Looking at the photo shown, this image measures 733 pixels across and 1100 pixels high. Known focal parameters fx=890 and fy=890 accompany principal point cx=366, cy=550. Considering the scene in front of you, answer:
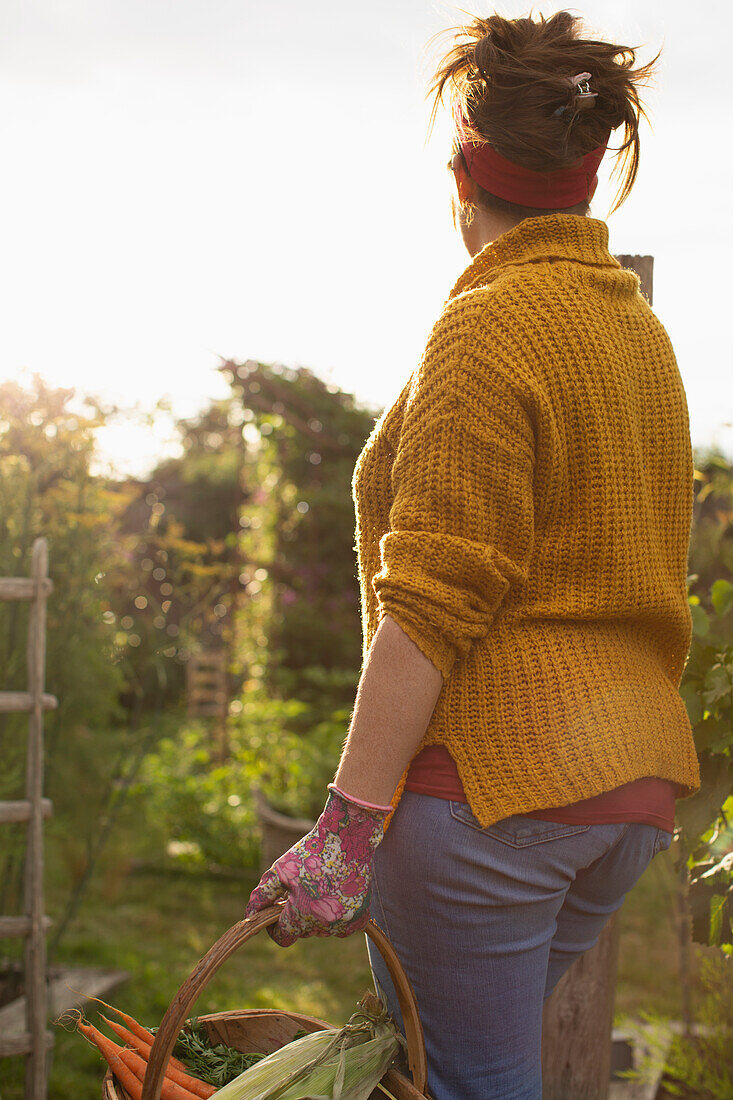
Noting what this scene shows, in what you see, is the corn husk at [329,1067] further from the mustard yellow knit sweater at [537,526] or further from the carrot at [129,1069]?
the mustard yellow knit sweater at [537,526]

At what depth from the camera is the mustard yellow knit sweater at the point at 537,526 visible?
103 centimetres

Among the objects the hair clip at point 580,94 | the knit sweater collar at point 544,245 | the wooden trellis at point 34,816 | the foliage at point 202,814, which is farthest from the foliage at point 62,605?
the hair clip at point 580,94

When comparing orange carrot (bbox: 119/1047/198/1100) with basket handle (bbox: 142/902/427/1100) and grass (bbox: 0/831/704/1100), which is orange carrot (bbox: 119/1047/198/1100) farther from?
grass (bbox: 0/831/704/1100)

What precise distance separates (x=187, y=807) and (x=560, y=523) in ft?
14.7

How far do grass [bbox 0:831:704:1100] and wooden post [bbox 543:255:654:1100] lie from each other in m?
1.09

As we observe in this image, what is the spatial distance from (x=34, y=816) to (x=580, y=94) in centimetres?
233

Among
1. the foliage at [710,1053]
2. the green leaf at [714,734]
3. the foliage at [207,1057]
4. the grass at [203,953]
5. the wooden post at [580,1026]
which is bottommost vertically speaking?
the grass at [203,953]

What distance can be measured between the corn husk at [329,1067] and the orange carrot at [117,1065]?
217 millimetres

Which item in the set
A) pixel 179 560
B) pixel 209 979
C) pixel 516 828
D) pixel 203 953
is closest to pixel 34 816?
pixel 203 953

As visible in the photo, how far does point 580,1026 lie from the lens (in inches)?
74.2

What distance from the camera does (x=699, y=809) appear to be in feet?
5.32

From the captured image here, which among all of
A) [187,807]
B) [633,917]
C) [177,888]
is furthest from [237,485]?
[633,917]

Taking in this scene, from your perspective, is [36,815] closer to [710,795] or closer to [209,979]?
[209,979]

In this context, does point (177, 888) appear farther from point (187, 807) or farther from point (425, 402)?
point (425, 402)
